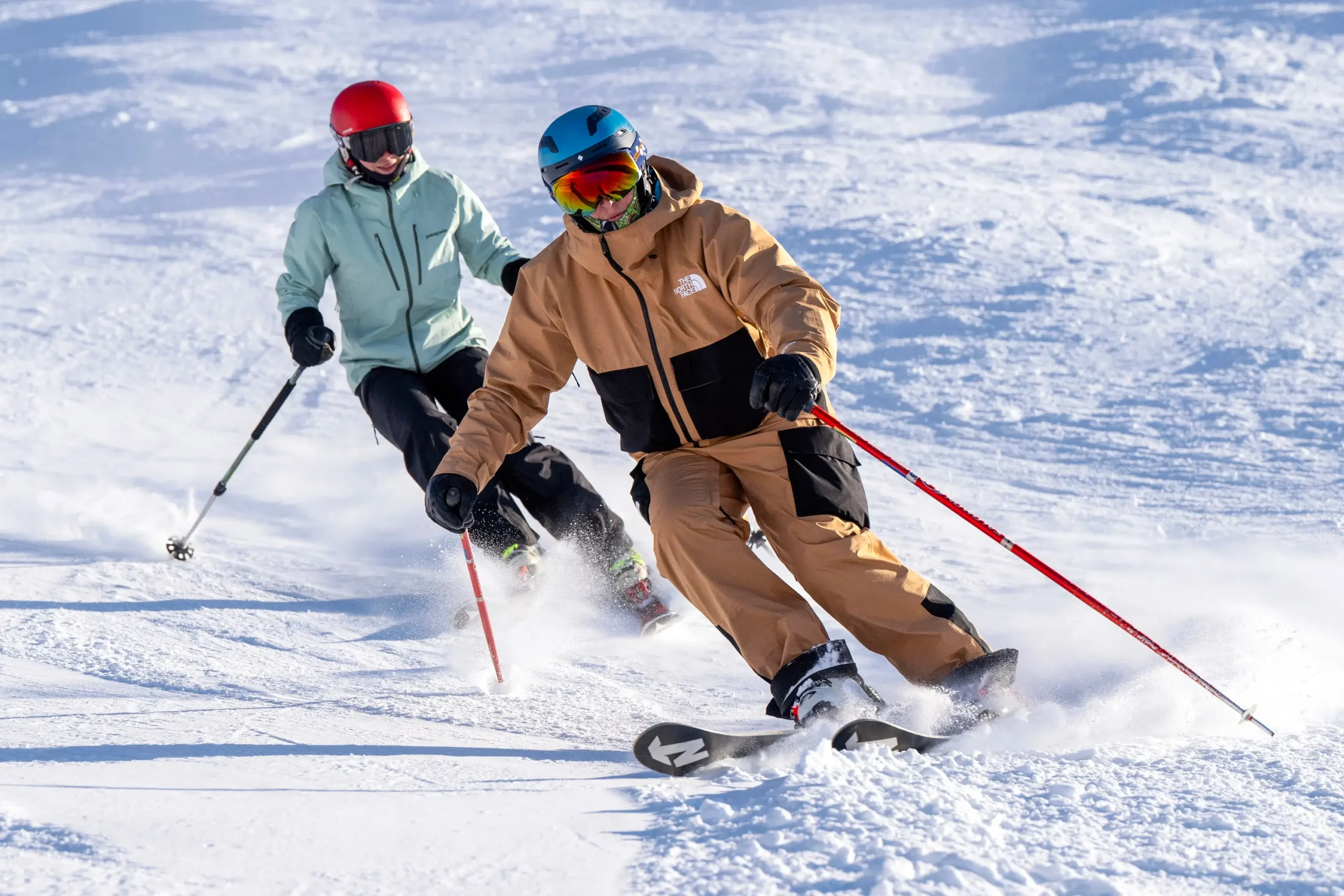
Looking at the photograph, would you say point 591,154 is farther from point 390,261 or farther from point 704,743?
point 390,261

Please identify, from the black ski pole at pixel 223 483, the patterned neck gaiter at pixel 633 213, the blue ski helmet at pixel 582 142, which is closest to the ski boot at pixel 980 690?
the patterned neck gaiter at pixel 633 213

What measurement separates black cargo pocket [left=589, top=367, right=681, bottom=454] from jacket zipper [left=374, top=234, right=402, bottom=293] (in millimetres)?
1609

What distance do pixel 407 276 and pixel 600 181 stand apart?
5.86 feet

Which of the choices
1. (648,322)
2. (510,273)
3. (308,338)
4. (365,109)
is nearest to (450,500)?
(648,322)

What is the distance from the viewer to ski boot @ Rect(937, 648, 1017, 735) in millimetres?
3203

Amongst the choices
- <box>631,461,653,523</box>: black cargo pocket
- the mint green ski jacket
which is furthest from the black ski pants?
<box>631,461,653,523</box>: black cargo pocket

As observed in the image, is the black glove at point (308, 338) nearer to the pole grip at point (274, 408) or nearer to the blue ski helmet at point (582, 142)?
the pole grip at point (274, 408)

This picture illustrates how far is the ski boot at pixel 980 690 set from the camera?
320 cm

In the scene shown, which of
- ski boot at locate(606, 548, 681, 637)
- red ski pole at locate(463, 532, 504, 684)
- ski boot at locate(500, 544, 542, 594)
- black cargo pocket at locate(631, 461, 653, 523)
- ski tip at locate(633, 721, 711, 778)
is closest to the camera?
ski tip at locate(633, 721, 711, 778)

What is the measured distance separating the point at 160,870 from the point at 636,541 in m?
3.52

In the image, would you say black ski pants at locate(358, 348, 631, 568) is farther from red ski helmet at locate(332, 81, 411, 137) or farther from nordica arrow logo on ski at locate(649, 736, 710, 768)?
nordica arrow logo on ski at locate(649, 736, 710, 768)

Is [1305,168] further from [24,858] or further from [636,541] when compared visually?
[24,858]

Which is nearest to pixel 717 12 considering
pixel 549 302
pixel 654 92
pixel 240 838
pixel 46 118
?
pixel 654 92

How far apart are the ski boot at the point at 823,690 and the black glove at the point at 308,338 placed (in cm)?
249
